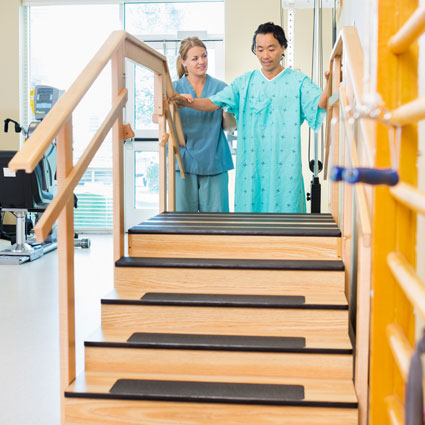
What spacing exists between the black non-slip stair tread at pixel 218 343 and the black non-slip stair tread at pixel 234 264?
0.30 metres

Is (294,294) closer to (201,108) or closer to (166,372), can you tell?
(166,372)

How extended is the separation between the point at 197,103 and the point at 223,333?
5.02 feet

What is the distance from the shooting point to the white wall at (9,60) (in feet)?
23.5

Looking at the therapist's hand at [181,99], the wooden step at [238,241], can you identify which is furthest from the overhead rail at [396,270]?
the therapist's hand at [181,99]

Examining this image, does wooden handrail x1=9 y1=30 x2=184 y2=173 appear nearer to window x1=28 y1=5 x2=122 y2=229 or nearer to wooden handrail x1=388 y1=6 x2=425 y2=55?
wooden handrail x1=388 y1=6 x2=425 y2=55

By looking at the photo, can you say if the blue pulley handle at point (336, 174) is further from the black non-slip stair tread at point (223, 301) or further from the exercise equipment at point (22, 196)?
the exercise equipment at point (22, 196)

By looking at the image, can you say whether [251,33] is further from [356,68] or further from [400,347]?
[400,347]

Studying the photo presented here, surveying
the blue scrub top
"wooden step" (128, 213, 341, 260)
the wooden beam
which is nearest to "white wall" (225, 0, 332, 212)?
the blue scrub top

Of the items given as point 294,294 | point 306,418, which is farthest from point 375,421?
point 294,294

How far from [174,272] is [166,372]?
0.44m

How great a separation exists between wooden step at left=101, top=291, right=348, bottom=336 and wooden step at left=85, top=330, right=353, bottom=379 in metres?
0.06

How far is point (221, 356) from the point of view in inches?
84.7

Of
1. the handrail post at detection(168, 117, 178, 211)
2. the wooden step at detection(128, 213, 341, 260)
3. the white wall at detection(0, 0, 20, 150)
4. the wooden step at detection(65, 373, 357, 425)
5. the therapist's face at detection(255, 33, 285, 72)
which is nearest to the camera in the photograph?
the wooden step at detection(65, 373, 357, 425)

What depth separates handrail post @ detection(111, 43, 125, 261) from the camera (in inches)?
96.9
